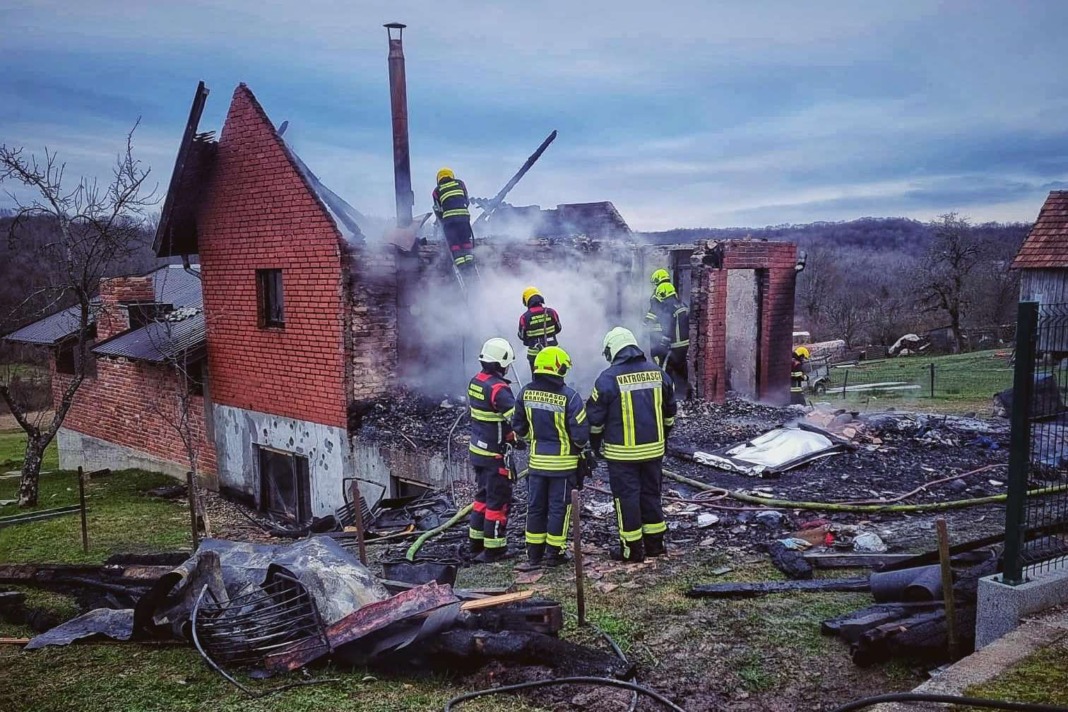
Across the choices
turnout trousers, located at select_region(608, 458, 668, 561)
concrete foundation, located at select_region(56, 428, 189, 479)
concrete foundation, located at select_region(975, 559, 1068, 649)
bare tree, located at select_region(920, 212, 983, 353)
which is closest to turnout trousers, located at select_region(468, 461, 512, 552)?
turnout trousers, located at select_region(608, 458, 668, 561)

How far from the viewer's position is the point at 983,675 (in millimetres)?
3459

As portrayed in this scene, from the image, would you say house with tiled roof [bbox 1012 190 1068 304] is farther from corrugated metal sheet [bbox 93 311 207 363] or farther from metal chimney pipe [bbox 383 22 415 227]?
corrugated metal sheet [bbox 93 311 207 363]

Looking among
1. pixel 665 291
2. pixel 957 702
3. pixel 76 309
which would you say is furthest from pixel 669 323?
pixel 76 309

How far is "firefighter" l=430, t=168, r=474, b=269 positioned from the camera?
Result: 10.5 meters

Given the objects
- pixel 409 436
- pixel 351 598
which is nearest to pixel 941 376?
pixel 409 436

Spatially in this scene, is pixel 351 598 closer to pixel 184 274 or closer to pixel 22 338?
pixel 184 274

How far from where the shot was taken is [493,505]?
264 inches

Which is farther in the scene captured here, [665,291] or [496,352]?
[665,291]

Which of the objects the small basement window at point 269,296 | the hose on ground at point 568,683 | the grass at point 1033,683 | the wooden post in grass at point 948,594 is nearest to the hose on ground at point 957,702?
the grass at point 1033,683

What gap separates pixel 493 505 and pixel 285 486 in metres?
6.43

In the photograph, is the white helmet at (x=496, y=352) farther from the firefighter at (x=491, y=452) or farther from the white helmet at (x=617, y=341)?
the white helmet at (x=617, y=341)

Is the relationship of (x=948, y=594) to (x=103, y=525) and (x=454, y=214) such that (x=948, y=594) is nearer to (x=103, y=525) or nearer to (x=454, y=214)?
(x=454, y=214)

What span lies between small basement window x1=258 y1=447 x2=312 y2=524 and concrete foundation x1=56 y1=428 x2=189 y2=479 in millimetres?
2446

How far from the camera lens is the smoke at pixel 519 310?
37.7ft
